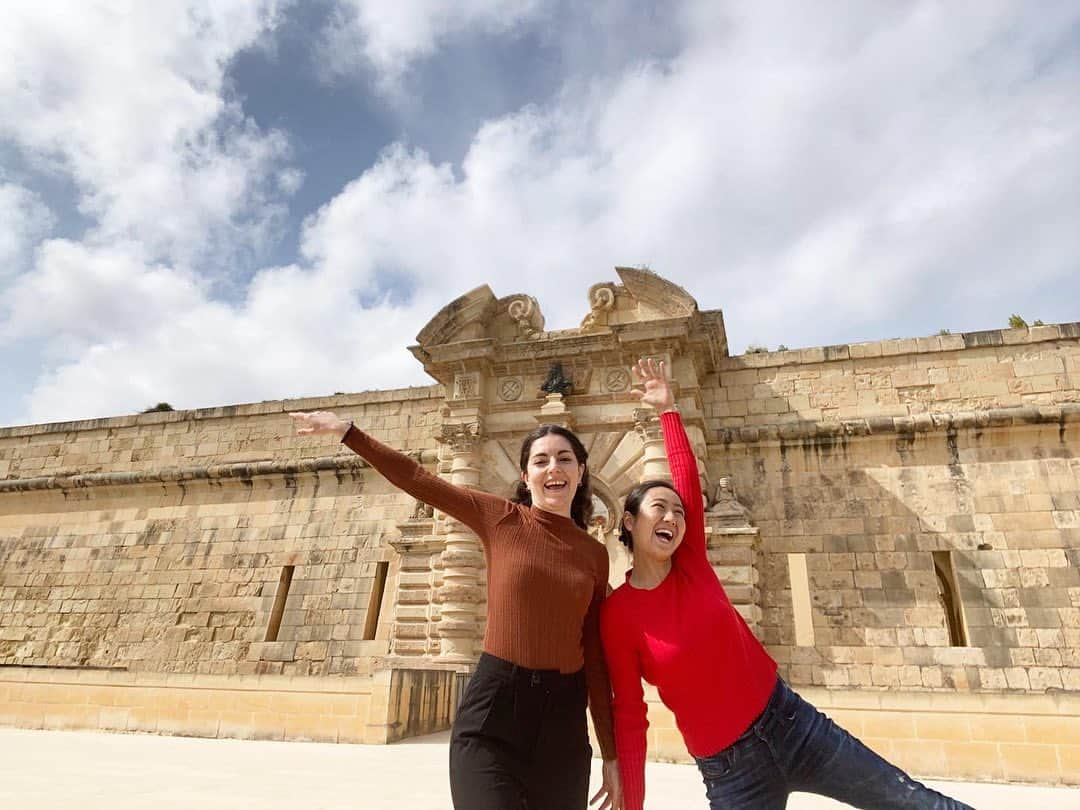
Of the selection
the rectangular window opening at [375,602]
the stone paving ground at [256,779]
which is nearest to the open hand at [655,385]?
the stone paving ground at [256,779]

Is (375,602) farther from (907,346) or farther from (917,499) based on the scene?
(907,346)

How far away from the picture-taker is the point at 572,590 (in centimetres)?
226

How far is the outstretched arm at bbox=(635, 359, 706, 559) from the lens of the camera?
245cm

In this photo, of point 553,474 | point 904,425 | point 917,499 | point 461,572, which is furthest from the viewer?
point 904,425

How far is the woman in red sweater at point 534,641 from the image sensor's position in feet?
6.67

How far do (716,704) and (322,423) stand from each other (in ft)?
5.44

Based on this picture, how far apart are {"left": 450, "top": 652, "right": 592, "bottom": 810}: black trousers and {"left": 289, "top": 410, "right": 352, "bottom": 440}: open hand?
95 cm

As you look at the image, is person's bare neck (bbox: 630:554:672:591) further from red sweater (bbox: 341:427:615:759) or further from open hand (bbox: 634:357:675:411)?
open hand (bbox: 634:357:675:411)

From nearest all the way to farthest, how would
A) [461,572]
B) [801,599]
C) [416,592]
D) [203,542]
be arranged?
[801,599], [461,572], [416,592], [203,542]

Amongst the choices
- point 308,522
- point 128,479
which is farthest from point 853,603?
point 128,479

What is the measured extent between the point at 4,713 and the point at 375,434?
7004mm

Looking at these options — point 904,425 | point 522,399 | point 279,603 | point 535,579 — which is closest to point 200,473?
point 279,603

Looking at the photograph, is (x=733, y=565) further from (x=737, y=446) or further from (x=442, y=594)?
(x=442, y=594)

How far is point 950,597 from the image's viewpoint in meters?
9.39
